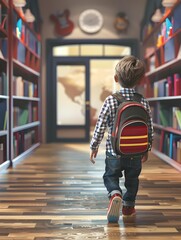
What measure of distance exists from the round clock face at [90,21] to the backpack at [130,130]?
19.8 ft

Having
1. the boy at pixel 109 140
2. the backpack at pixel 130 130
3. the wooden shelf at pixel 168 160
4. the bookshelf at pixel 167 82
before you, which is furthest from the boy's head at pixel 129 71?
the wooden shelf at pixel 168 160

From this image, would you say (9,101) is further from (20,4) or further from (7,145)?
(20,4)

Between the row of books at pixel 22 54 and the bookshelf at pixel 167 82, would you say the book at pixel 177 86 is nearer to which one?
the bookshelf at pixel 167 82

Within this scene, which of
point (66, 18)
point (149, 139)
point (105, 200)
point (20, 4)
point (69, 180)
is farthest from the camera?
point (66, 18)

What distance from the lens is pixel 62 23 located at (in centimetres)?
832

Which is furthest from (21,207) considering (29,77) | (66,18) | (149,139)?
(66,18)

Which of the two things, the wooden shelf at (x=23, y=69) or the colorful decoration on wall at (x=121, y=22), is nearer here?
the wooden shelf at (x=23, y=69)

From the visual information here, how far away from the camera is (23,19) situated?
6.12 meters

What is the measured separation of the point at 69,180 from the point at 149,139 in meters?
1.62

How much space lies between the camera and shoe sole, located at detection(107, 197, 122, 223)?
2.56 m

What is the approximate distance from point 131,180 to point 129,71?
0.72 meters

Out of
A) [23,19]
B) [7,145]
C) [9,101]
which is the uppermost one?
[23,19]

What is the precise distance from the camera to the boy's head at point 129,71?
2596 millimetres

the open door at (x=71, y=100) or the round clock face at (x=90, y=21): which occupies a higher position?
the round clock face at (x=90, y=21)
